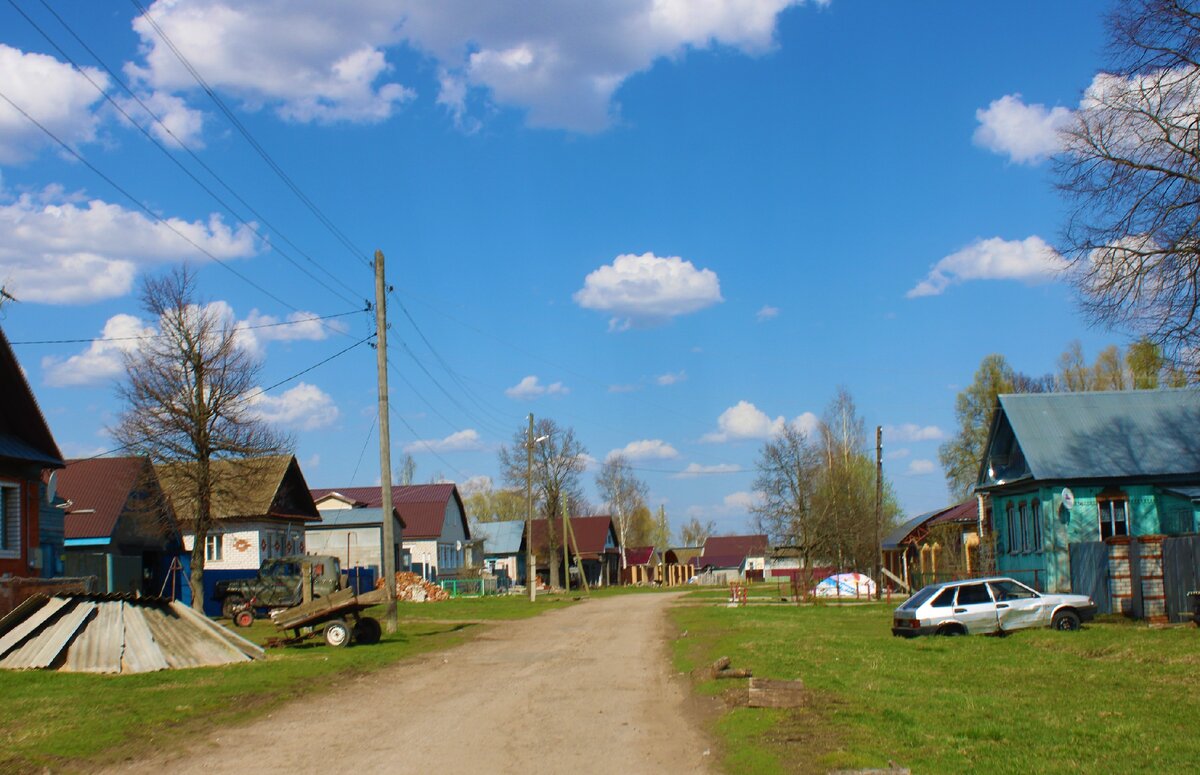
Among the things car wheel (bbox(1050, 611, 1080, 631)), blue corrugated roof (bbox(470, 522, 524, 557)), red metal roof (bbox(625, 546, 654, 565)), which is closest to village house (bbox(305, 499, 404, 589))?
blue corrugated roof (bbox(470, 522, 524, 557))

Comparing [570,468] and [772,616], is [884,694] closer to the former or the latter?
[772,616]

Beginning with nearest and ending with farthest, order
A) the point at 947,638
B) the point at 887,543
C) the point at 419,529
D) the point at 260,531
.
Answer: the point at 947,638, the point at 260,531, the point at 887,543, the point at 419,529

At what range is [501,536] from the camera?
281ft

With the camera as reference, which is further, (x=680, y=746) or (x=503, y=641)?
(x=503, y=641)

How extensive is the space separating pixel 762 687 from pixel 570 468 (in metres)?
71.5

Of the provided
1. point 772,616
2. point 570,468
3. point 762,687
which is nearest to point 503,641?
point 772,616

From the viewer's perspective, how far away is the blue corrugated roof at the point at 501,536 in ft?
277

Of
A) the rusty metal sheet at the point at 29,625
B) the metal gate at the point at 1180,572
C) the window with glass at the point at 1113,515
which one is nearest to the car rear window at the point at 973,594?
the metal gate at the point at 1180,572

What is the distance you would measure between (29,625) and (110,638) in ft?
4.56

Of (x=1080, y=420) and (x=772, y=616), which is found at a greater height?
(x=1080, y=420)

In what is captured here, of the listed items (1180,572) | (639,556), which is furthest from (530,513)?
(639,556)

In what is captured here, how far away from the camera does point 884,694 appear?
1326 cm

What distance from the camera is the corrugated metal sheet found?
1673 centimetres

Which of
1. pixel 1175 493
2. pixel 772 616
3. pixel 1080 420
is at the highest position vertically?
pixel 1080 420
